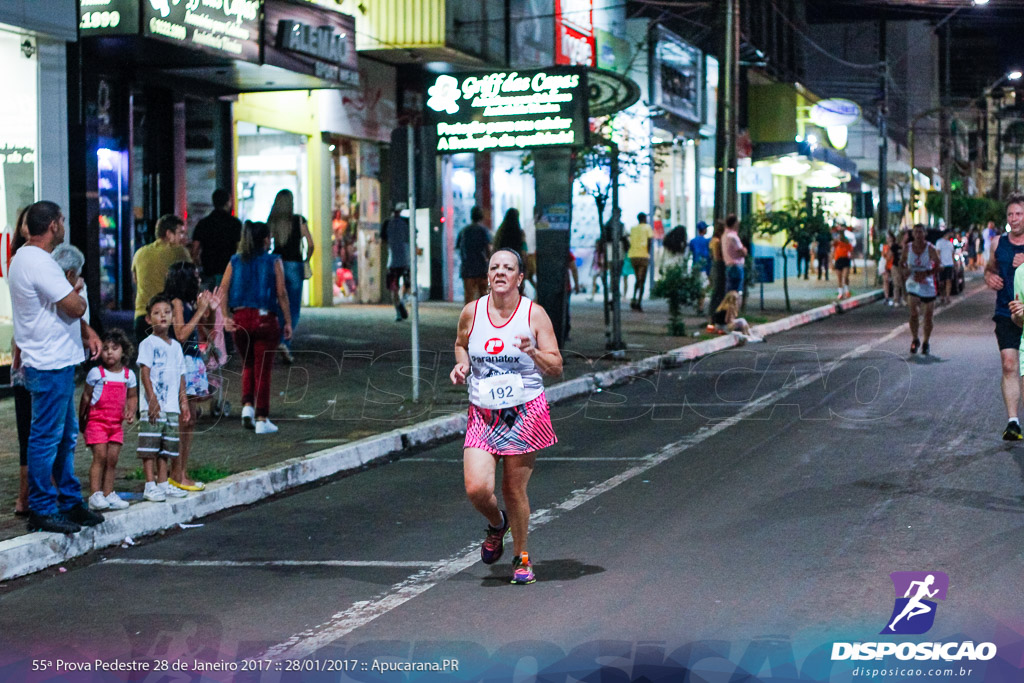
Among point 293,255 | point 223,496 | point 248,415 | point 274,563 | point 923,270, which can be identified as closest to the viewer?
point 274,563

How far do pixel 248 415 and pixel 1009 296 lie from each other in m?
6.34

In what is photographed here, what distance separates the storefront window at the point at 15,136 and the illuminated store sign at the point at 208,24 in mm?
1742

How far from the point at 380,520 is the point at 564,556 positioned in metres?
1.68

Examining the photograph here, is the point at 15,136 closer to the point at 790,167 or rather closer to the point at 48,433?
the point at 48,433

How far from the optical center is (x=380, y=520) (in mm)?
8578

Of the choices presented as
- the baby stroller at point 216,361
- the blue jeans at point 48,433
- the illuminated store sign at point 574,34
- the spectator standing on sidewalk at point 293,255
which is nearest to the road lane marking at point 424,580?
the blue jeans at point 48,433

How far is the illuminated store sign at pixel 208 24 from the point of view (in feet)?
51.1

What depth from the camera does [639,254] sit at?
28.7 meters

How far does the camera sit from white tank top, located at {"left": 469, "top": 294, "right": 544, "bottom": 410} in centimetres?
672

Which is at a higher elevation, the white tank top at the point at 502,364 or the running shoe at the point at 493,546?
the white tank top at the point at 502,364

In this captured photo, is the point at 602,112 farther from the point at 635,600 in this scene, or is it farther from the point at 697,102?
the point at 697,102

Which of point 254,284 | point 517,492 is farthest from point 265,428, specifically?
point 517,492

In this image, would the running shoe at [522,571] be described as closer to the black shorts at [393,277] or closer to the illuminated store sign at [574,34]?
the black shorts at [393,277]

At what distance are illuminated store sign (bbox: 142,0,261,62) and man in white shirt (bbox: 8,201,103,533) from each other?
851 centimetres
